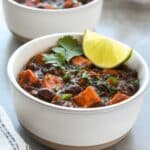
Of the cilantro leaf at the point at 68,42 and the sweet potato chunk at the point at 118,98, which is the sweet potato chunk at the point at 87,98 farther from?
the cilantro leaf at the point at 68,42

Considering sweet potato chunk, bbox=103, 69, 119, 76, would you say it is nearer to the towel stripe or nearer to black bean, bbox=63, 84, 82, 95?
black bean, bbox=63, 84, 82, 95

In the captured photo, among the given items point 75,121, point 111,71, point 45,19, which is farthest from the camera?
point 45,19

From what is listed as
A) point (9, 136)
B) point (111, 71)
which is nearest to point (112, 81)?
point (111, 71)

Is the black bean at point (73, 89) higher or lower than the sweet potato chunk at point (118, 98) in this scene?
lower

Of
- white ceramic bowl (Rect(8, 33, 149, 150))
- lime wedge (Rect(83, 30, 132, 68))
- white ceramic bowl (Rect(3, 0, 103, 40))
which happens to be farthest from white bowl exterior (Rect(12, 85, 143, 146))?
white ceramic bowl (Rect(3, 0, 103, 40))

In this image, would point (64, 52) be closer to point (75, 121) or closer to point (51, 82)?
point (51, 82)

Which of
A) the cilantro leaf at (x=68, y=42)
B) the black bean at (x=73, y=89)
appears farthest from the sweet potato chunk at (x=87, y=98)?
the cilantro leaf at (x=68, y=42)

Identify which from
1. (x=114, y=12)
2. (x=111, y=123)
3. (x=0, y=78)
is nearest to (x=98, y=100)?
(x=111, y=123)
